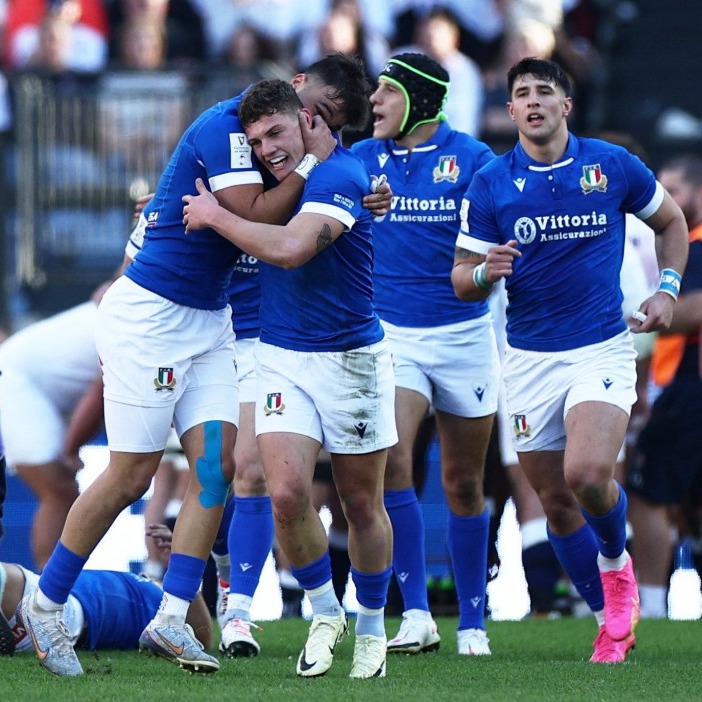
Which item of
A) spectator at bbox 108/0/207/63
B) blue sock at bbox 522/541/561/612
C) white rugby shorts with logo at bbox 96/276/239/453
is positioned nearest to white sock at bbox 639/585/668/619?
blue sock at bbox 522/541/561/612

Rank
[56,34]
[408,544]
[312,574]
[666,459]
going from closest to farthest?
[312,574] → [408,544] → [666,459] → [56,34]

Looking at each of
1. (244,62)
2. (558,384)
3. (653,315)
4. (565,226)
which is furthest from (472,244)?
(244,62)

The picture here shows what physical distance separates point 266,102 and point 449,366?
1.83 meters

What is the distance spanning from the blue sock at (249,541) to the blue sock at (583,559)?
1.18 meters

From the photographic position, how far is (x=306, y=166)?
5.76 metres

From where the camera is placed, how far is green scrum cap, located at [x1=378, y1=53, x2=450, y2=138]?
724cm

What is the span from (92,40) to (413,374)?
7764 mm

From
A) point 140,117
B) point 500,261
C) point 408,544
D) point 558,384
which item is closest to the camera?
point 500,261

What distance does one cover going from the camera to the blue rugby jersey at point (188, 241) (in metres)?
5.76

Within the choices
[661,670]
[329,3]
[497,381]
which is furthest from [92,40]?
[661,670]

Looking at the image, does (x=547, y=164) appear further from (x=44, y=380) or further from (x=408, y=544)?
(x=44, y=380)

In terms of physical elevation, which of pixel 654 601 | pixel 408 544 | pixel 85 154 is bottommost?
pixel 654 601

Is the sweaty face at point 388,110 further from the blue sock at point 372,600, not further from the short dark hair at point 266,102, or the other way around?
the blue sock at point 372,600

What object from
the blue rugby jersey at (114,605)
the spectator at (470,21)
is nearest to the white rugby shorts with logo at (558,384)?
the blue rugby jersey at (114,605)
